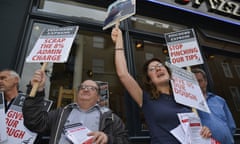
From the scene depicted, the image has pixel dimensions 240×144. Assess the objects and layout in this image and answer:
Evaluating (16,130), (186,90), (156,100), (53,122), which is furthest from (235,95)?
(16,130)

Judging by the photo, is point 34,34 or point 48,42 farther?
point 34,34

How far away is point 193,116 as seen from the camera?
1618 millimetres

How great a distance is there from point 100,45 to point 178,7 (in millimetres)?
2103

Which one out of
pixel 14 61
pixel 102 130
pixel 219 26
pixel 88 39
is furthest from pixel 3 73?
pixel 219 26

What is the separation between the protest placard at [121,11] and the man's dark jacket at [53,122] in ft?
3.75

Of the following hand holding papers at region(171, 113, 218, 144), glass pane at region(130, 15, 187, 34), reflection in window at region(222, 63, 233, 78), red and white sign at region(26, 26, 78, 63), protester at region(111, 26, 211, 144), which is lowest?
hand holding papers at region(171, 113, 218, 144)

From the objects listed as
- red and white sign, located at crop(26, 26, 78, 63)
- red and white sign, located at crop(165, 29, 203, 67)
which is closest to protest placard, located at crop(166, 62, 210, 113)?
red and white sign, located at crop(165, 29, 203, 67)

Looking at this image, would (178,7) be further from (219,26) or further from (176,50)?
(176,50)

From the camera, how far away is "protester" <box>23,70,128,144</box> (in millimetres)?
1538

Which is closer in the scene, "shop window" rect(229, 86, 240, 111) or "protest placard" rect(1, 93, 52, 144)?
"protest placard" rect(1, 93, 52, 144)

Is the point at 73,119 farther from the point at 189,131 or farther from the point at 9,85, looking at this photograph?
the point at 189,131

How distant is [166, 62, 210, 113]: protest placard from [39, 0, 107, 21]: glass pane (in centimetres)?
218

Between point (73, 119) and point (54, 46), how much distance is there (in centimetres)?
77

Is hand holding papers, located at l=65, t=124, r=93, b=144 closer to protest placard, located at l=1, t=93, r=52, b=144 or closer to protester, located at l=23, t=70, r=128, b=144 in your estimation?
protester, located at l=23, t=70, r=128, b=144
